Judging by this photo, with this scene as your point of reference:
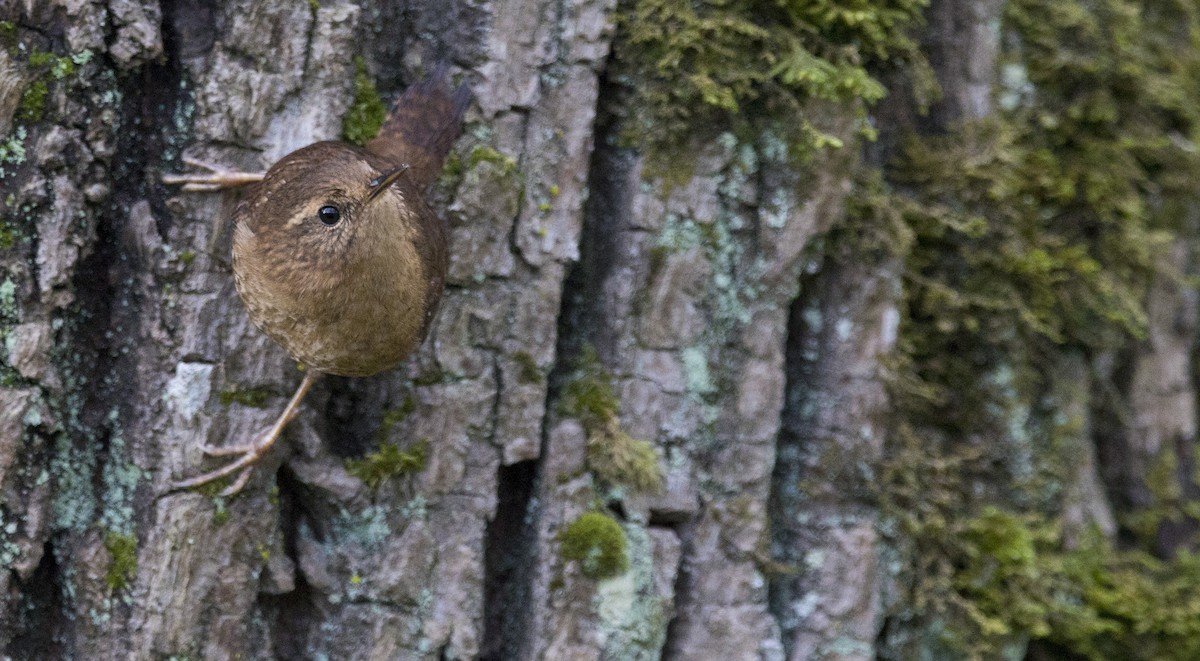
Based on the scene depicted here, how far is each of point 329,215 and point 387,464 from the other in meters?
0.70

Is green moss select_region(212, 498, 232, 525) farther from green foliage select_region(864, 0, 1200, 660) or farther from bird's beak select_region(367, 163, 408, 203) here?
green foliage select_region(864, 0, 1200, 660)

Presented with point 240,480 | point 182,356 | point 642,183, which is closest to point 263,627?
point 240,480

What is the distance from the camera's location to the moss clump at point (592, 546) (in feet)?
9.30

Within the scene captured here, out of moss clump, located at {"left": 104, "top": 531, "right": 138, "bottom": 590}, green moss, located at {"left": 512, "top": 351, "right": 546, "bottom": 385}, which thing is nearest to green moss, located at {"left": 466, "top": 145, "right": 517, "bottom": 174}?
green moss, located at {"left": 512, "top": 351, "right": 546, "bottom": 385}

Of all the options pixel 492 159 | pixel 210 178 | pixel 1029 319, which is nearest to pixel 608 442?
pixel 492 159

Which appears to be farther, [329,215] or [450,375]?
[450,375]

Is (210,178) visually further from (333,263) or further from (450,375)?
(450,375)

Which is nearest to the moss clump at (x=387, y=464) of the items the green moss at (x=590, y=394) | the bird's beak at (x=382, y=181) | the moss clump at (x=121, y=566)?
the green moss at (x=590, y=394)

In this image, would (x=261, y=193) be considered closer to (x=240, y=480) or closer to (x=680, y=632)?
(x=240, y=480)

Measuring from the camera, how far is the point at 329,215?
2.46 metres

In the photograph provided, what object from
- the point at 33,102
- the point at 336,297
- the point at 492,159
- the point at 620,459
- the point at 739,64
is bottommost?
the point at 620,459

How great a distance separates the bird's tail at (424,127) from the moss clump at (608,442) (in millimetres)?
730

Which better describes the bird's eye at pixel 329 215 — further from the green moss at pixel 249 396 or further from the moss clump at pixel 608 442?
the moss clump at pixel 608 442

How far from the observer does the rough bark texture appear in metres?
2.54
